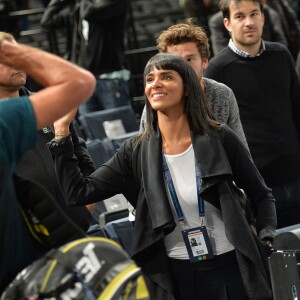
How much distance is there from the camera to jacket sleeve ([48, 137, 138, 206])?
3969mm

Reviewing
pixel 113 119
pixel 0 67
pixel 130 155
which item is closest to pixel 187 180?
pixel 130 155

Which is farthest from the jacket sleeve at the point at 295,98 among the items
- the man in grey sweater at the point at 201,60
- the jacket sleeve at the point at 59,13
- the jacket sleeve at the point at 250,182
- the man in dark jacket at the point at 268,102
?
the jacket sleeve at the point at 59,13

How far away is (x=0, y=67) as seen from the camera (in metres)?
4.22

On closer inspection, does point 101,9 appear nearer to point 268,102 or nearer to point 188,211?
point 268,102

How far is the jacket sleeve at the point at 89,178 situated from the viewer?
156 inches

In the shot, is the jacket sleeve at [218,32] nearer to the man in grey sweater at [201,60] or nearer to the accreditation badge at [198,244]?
the man in grey sweater at [201,60]

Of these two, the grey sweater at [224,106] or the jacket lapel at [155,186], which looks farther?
the grey sweater at [224,106]

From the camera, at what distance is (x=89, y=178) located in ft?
13.6

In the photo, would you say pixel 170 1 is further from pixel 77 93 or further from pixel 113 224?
pixel 77 93

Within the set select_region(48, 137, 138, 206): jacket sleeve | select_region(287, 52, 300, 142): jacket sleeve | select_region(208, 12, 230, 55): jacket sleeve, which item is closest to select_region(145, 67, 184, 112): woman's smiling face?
select_region(48, 137, 138, 206): jacket sleeve

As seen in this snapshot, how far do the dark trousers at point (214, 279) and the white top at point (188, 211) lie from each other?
1.8 inches

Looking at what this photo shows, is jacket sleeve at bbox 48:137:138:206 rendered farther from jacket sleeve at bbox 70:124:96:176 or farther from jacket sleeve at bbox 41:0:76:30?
jacket sleeve at bbox 41:0:76:30

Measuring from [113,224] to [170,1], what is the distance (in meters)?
8.16

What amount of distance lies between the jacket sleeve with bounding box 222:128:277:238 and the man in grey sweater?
0.57 meters
